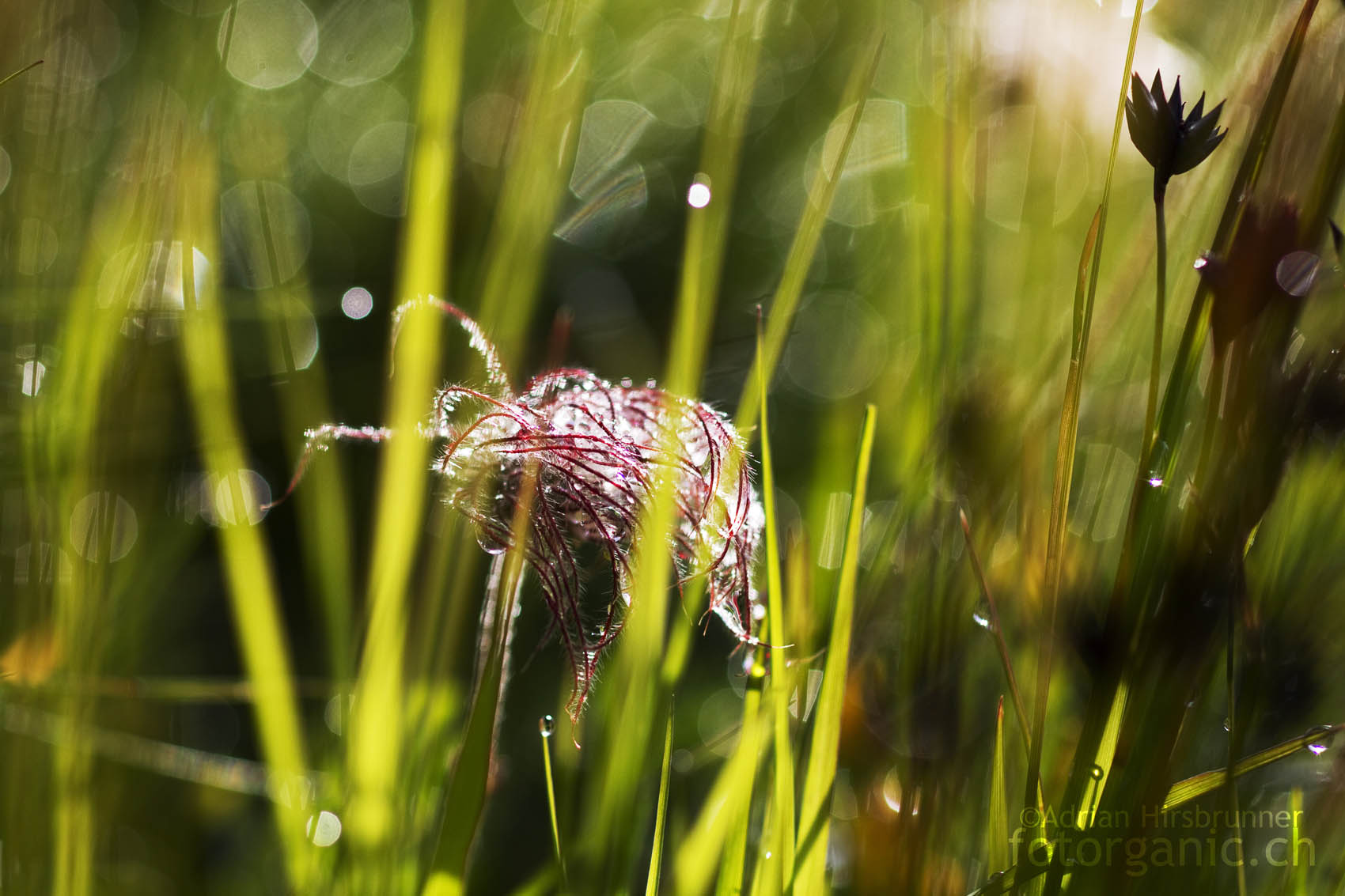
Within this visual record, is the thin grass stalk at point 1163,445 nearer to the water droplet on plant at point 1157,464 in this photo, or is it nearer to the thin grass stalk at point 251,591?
the water droplet on plant at point 1157,464

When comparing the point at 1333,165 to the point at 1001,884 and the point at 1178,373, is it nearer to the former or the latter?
the point at 1178,373

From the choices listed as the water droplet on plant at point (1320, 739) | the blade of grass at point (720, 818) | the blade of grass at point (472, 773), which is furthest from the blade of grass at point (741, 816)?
the water droplet on plant at point (1320, 739)

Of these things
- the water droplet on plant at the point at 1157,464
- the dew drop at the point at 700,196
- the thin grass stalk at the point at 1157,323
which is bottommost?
the water droplet on plant at the point at 1157,464

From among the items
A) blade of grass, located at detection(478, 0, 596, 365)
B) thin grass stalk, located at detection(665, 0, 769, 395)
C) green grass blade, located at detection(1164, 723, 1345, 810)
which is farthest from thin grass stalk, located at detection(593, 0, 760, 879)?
green grass blade, located at detection(1164, 723, 1345, 810)

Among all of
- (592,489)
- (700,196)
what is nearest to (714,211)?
(700,196)

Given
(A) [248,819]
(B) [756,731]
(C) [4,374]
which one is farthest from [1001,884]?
(C) [4,374]

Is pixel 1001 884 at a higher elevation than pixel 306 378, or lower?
lower
